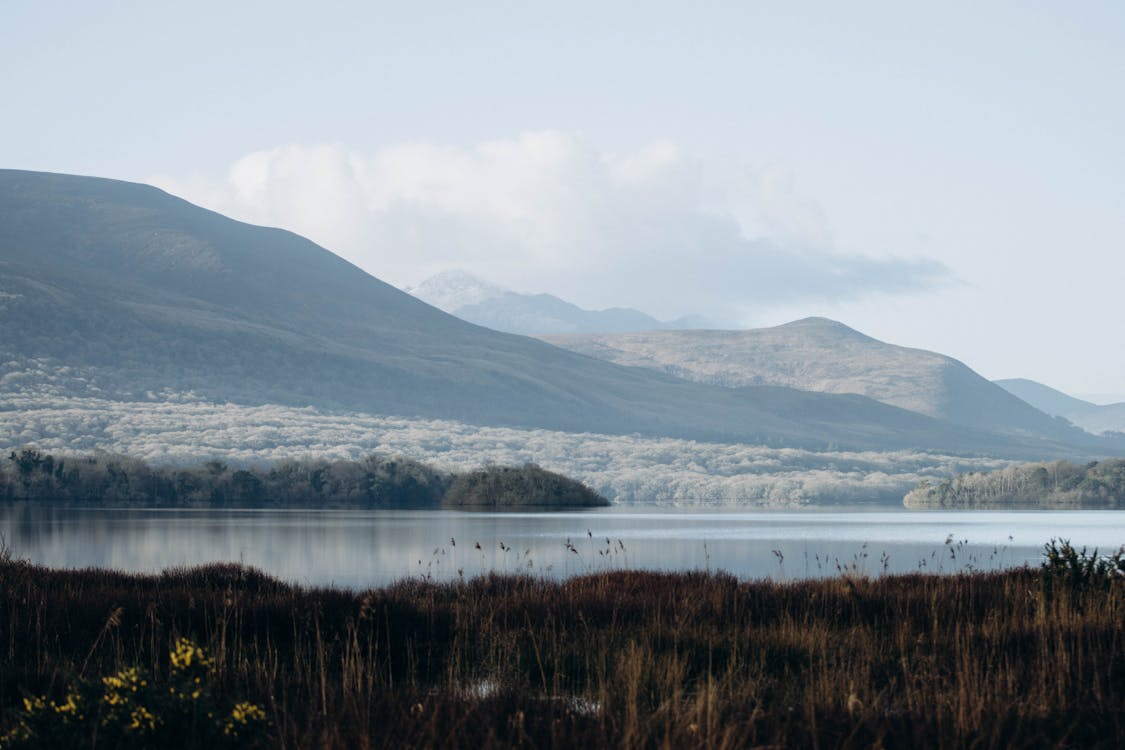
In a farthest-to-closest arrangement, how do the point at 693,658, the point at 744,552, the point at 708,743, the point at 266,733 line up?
1. the point at 744,552
2. the point at 693,658
3. the point at 266,733
4. the point at 708,743

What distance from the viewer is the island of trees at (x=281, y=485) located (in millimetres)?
80000

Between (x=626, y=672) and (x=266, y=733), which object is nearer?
(x=266, y=733)

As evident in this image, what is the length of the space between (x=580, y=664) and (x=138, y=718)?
5162mm

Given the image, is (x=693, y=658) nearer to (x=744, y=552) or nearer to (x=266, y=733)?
(x=266, y=733)

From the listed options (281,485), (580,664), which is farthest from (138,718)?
(281,485)

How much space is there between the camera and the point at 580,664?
38.7 ft

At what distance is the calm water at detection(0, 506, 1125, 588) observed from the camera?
29203 millimetres

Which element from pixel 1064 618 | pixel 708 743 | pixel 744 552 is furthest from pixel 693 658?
pixel 744 552

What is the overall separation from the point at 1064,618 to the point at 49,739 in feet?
31.9

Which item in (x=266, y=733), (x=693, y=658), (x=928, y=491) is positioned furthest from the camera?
(x=928, y=491)

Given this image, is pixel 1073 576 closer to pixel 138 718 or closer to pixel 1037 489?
pixel 138 718

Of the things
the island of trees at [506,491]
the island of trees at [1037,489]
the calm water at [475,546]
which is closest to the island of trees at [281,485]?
the island of trees at [506,491]

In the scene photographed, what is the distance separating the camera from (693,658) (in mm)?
12266

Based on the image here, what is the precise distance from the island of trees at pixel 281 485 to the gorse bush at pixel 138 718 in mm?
74180
